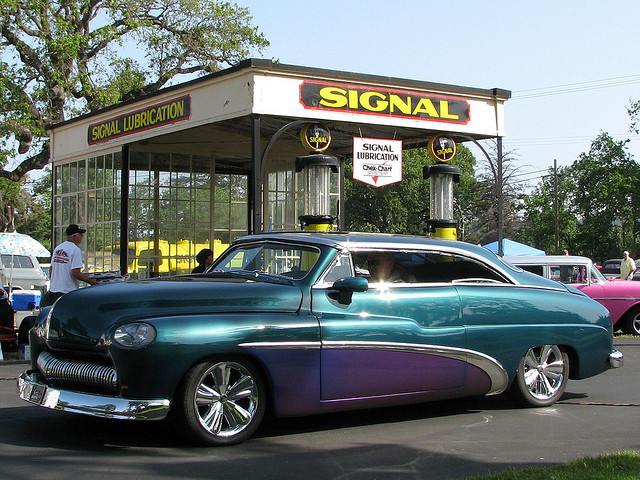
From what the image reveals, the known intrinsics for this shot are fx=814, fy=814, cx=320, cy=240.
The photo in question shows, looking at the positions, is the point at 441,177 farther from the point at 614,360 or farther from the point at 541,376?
the point at 541,376

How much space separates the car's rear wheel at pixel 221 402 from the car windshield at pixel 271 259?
0.94 m

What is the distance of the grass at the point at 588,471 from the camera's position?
4488mm

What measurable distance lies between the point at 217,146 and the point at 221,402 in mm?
13080

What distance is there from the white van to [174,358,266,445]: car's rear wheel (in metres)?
21.3

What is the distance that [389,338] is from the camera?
19.7 feet

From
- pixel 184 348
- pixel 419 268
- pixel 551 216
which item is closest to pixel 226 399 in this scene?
pixel 184 348

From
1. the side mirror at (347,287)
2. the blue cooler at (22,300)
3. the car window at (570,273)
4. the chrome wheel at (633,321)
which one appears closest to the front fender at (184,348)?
the side mirror at (347,287)

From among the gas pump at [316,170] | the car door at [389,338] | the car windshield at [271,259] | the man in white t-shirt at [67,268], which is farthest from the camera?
the gas pump at [316,170]

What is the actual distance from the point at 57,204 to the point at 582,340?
14.8 metres

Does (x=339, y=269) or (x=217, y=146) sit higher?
(x=217, y=146)

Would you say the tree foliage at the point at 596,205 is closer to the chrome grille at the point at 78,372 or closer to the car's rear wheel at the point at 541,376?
the car's rear wheel at the point at 541,376

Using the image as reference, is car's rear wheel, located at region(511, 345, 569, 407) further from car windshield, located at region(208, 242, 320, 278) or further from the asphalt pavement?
car windshield, located at region(208, 242, 320, 278)

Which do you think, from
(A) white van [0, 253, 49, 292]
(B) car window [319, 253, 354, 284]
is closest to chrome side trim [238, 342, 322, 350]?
(B) car window [319, 253, 354, 284]

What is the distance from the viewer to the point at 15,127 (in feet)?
99.9
